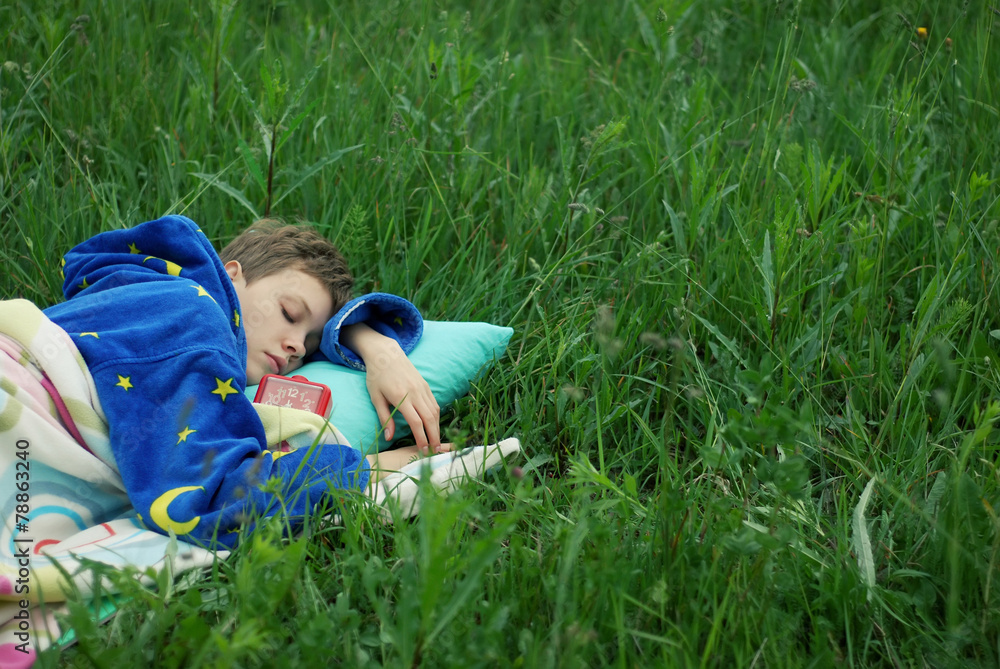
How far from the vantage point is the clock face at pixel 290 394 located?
1985 mm

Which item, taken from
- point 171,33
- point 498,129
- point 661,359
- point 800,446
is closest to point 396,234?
point 498,129

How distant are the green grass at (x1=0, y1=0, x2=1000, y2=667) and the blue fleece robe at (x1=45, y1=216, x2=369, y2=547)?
0.14 meters

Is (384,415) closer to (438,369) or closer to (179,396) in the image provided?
(438,369)

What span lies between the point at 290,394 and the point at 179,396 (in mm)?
324

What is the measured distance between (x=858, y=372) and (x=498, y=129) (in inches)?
55.9

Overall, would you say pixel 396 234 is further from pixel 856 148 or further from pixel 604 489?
pixel 856 148

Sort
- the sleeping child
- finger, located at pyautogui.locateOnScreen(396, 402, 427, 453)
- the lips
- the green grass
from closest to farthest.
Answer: the green grass → the sleeping child → finger, located at pyautogui.locateOnScreen(396, 402, 427, 453) → the lips

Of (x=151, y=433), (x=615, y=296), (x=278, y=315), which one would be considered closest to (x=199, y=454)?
(x=151, y=433)

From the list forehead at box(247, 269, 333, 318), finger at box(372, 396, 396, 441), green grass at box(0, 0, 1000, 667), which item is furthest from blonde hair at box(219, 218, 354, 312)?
finger at box(372, 396, 396, 441)

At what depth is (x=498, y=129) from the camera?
109 inches

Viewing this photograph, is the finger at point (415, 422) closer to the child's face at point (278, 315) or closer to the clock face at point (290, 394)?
the clock face at point (290, 394)

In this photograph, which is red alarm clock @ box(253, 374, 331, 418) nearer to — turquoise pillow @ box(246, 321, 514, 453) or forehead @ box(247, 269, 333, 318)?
turquoise pillow @ box(246, 321, 514, 453)

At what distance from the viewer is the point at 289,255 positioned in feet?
7.27

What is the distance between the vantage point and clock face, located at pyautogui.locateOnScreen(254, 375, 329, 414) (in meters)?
1.99
